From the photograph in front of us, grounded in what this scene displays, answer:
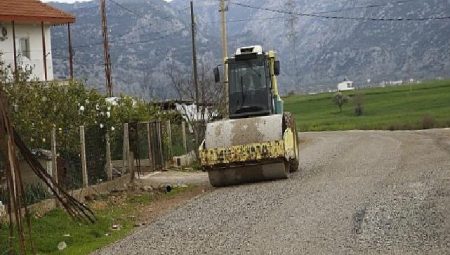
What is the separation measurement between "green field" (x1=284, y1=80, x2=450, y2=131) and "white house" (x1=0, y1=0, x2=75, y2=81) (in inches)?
1205

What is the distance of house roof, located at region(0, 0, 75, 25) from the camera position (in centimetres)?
3284

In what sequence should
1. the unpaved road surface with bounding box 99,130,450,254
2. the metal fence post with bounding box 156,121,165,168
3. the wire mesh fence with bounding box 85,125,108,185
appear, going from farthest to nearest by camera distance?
1. the metal fence post with bounding box 156,121,165,168
2. the wire mesh fence with bounding box 85,125,108,185
3. the unpaved road surface with bounding box 99,130,450,254

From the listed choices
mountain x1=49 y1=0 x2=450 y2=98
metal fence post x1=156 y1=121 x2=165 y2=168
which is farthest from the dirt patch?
mountain x1=49 y1=0 x2=450 y2=98

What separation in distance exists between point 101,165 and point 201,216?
7.36 m

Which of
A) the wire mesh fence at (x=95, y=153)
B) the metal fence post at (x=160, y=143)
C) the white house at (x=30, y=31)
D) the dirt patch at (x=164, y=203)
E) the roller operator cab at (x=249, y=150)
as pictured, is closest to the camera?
the dirt patch at (x=164, y=203)

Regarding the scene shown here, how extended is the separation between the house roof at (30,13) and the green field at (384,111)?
99.6 ft

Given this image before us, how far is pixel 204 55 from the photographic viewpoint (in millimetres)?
128500

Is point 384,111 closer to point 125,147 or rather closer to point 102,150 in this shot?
point 125,147

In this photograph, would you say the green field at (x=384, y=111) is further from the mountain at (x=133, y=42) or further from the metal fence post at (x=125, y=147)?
the metal fence post at (x=125, y=147)

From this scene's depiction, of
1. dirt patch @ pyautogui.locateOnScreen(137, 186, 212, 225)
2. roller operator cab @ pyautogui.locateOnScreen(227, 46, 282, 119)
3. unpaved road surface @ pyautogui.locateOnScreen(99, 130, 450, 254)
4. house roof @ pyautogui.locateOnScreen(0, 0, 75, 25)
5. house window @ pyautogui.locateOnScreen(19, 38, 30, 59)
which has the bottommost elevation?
dirt patch @ pyautogui.locateOnScreen(137, 186, 212, 225)

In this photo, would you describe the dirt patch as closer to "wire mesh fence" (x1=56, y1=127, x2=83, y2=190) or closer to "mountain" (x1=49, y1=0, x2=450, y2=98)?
"wire mesh fence" (x1=56, y1=127, x2=83, y2=190)

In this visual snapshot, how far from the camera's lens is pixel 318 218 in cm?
1156

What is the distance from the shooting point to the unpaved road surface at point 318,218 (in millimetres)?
9523

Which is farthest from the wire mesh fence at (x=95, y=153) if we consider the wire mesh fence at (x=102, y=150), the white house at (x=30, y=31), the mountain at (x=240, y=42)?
the mountain at (x=240, y=42)
